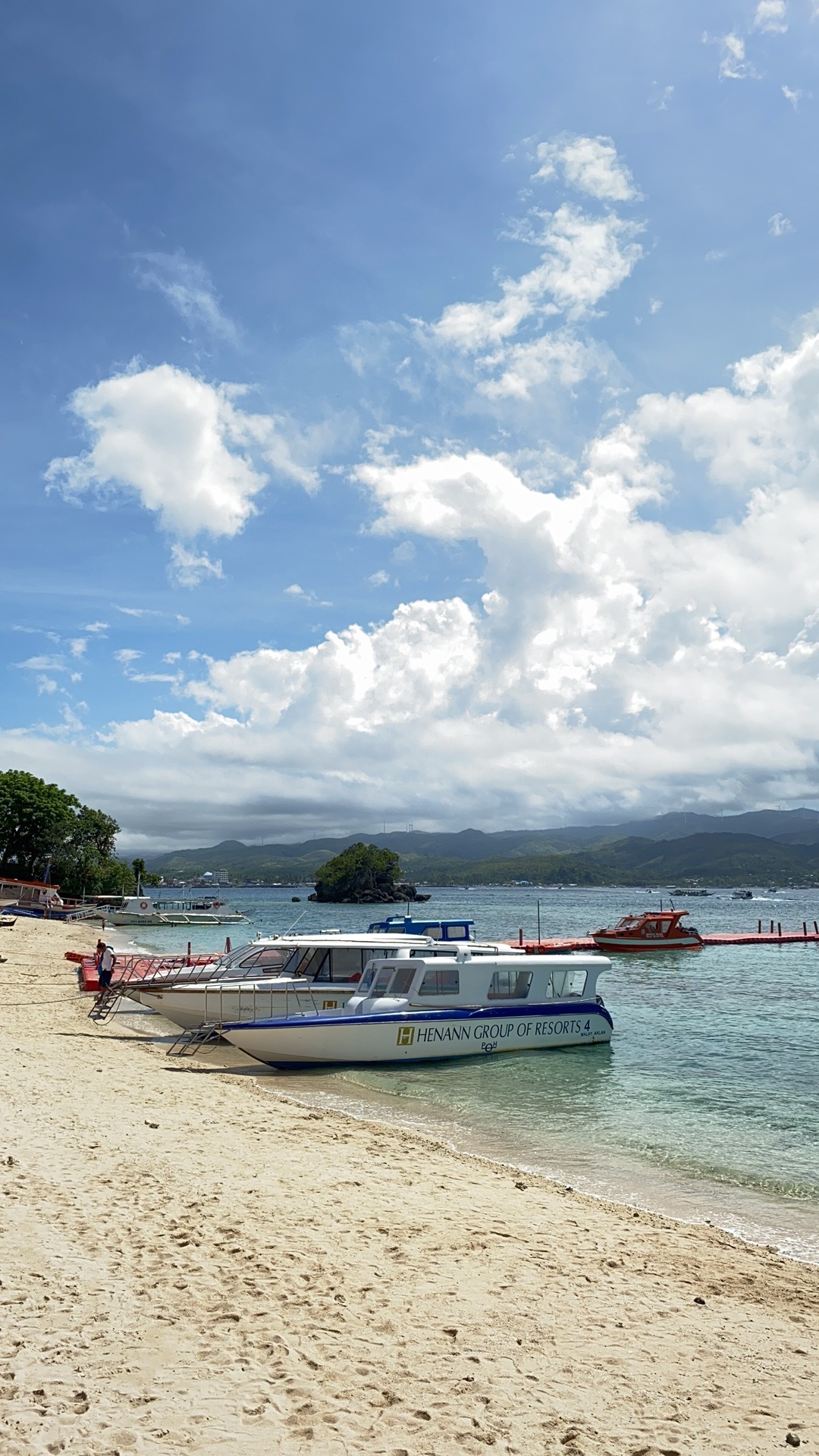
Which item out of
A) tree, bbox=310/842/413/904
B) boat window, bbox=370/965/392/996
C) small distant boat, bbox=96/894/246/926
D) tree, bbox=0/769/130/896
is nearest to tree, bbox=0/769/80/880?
tree, bbox=0/769/130/896

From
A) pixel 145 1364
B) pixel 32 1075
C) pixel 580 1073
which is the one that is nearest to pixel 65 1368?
pixel 145 1364

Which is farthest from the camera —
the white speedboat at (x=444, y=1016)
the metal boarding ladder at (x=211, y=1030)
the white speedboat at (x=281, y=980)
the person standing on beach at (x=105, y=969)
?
the person standing on beach at (x=105, y=969)

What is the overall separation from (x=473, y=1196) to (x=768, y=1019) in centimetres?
2327

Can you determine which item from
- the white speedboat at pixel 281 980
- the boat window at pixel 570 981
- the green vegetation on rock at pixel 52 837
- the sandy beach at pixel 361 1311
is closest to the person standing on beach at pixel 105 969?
the white speedboat at pixel 281 980

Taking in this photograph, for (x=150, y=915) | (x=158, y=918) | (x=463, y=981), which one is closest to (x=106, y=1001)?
(x=463, y=981)

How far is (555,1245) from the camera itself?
30.6ft

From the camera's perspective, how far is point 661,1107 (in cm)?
1814

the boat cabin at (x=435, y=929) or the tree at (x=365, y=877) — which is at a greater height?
the boat cabin at (x=435, y=929)

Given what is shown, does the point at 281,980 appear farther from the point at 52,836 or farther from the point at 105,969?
the point at 52,836

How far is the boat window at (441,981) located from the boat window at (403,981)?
330 millimetres

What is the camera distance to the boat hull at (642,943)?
5903 centimetres

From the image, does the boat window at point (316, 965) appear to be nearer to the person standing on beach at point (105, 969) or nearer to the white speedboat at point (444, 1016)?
the white speedboat at point (444, 1016)

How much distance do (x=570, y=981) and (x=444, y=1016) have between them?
4.83m

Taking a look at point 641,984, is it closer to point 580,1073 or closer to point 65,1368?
point 580,1073
